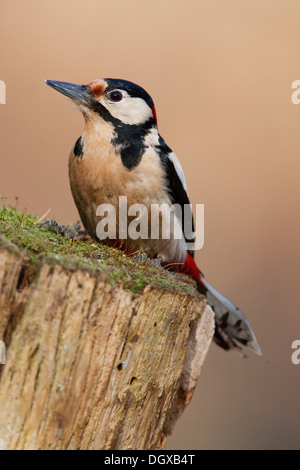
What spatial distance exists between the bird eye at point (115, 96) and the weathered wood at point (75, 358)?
1.97 metres

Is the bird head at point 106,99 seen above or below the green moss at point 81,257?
above

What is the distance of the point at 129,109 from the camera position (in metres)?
4.23

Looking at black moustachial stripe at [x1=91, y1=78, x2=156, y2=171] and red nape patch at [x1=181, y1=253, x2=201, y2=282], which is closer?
black moustachial stripe at [x1=91, y1=78, x2=156, y2=171]

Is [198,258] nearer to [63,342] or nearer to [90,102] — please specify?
[90,102]

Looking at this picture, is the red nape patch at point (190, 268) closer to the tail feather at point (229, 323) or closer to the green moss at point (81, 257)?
the tail feather at point (229, 323)

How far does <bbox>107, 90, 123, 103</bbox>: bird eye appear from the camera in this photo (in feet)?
13.8

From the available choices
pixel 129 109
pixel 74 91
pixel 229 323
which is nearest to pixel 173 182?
pixel 129 109

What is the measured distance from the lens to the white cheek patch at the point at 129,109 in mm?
4188

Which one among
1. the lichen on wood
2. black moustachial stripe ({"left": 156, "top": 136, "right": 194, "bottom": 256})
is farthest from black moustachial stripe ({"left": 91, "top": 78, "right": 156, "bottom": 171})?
the lichen on wood

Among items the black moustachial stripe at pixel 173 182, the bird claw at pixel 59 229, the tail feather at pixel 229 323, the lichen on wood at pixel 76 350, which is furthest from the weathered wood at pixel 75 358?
the tail feather at pixel 229 323

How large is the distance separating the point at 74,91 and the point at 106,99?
0.77 ft

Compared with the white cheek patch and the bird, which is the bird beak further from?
the white cheek patch

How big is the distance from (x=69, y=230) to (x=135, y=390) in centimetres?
147
